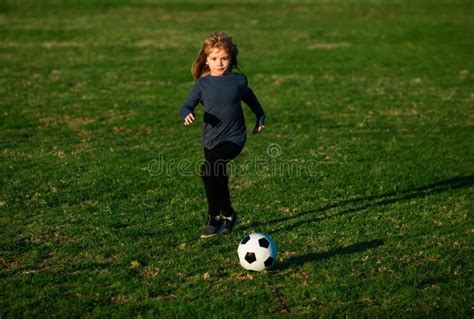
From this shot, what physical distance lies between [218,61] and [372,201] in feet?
10.7

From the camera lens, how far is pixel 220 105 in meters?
7.29

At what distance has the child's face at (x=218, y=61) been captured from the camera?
7.23 m

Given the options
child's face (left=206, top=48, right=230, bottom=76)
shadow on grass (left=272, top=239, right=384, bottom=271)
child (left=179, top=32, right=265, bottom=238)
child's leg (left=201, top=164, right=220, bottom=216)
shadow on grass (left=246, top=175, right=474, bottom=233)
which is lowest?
shadow on grass (left=272, top=239, right=384, bottom=271)

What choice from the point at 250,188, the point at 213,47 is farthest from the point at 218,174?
the point at 250,188

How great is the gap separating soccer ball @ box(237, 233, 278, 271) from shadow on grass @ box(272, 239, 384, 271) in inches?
9.6

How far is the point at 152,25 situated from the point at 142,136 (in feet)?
59.9

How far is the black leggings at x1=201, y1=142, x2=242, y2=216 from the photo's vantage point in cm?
738

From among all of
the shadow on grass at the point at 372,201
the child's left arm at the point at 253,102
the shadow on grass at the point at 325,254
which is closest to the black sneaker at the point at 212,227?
the shadow on grass at the point at 372,201

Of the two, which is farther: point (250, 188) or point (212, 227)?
point (250, 188)

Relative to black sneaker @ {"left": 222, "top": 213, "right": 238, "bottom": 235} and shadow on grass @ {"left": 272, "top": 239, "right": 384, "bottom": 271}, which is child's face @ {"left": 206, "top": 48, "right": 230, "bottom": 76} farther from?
shadow on grass @ {"left": 272, "top": 239, "right": 384, "bottom": 271}

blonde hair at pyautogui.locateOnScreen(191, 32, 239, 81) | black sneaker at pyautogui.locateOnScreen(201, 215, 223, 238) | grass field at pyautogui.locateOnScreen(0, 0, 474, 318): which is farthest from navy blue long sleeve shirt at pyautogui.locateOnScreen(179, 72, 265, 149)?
grass field at pyautogui.locateOnScreen(0, 0, 474, 318)

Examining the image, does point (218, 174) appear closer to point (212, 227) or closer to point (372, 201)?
point (212, 227)

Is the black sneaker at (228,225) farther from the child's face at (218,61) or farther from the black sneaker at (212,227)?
the child's face at (218,61)

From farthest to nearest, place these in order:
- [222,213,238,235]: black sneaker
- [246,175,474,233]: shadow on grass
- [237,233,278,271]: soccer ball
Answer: [246,175,474,233]: shadow on grass < [222,213,238,235]: black sneaker < [237,233,278,271]: soccer ball
